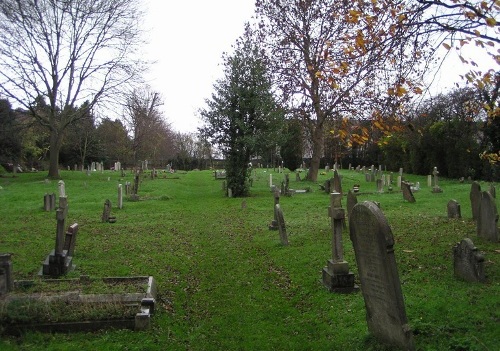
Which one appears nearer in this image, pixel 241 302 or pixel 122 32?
pixel 241 302

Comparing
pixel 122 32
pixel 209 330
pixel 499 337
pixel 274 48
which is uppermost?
pixel 122 32

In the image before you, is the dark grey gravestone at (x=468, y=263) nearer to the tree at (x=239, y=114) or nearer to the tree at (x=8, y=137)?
the tree at (x=239, y=114)

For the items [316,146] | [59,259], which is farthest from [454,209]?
[316,146]

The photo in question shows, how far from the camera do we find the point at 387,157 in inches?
2098

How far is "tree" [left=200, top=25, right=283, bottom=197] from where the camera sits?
27234 mm

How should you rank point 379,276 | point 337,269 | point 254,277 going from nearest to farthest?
point 379,276, point 337,269, point 254,277

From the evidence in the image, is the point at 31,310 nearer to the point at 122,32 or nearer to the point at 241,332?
the point at 241,332

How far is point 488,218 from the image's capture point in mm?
10648

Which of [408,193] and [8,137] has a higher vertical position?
[8,137]

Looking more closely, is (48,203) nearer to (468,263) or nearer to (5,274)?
(5,274)

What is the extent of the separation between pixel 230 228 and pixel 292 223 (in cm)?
220

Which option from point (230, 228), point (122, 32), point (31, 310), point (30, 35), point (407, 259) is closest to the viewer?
point (31, 310)

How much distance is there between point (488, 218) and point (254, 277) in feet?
19.0

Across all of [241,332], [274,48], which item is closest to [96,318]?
[241,332]
